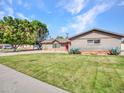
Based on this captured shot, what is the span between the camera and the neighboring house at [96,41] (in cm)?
2366

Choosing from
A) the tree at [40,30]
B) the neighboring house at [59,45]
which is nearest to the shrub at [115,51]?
the neighboring house at [59,45]

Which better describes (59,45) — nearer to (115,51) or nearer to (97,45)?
(97,45)

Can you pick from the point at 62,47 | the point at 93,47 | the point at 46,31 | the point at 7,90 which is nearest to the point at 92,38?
the point at 93,47

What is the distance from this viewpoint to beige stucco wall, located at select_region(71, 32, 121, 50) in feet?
77.7

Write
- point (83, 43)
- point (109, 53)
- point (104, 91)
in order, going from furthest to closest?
1. point (83, 43)
2. point (109, 53)
3. point (104, 91)

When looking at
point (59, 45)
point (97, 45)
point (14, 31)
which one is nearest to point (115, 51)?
point (97, 45)

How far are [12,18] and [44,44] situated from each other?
12628 mm

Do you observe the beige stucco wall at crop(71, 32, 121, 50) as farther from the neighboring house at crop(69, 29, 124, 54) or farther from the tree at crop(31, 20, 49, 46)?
the tree at crop(31, 20, 49, 46)

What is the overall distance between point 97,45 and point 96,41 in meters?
0.75

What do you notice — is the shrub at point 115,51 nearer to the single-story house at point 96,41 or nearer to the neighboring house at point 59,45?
the single-story house at point 96,41

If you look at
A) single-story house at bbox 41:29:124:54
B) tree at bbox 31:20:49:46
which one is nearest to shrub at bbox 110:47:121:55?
single-story house at bbox 41:29:124:54

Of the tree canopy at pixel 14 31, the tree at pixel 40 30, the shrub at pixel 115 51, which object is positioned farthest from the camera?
the tree at pixel 40 30

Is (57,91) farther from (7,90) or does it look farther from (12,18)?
(12,18)

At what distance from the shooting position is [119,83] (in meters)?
6.64
